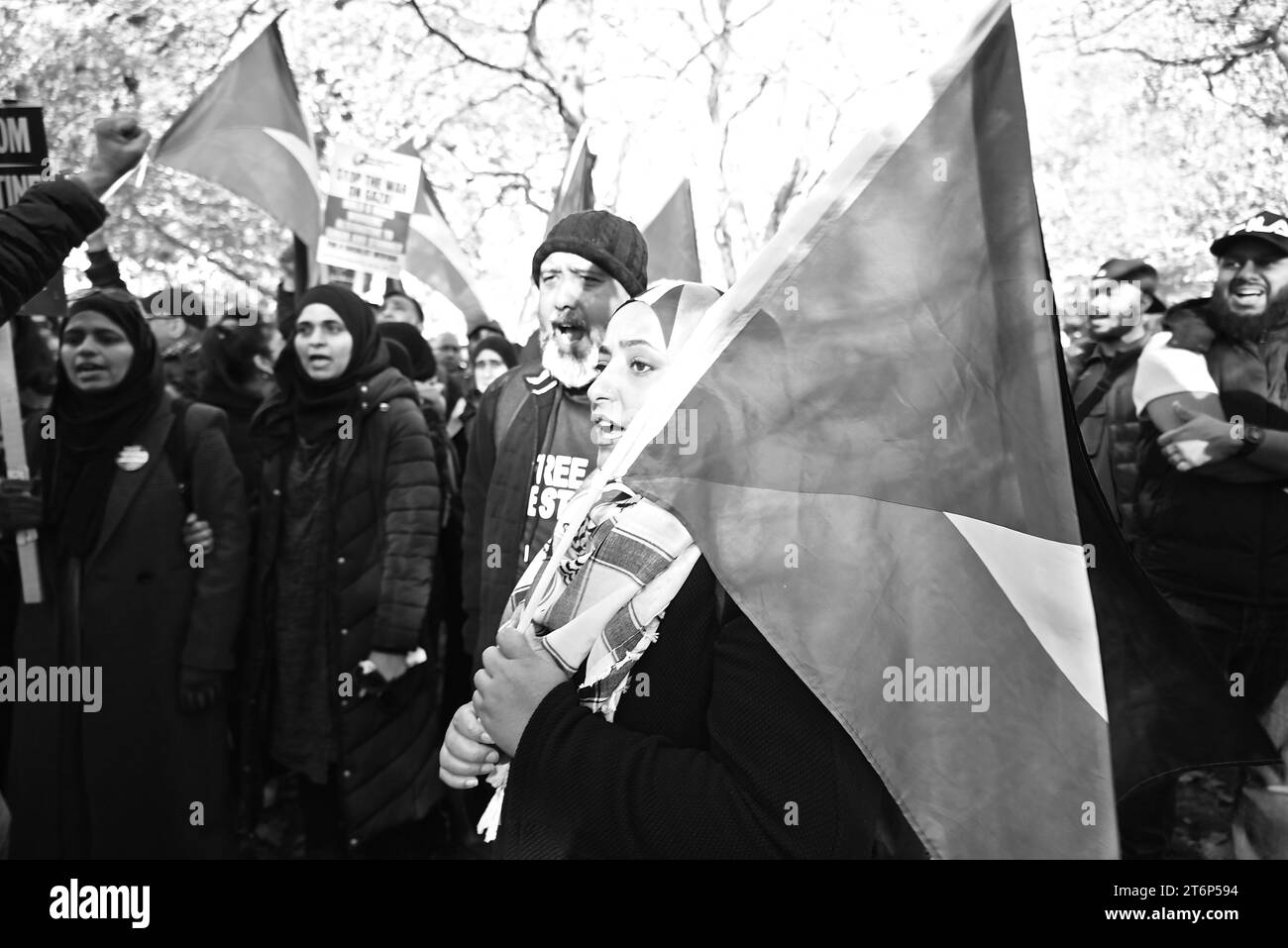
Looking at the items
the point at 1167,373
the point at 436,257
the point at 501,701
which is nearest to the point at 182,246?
the point at 436,257

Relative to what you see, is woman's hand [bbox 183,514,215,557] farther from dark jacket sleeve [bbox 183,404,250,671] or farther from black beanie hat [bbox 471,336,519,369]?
black beanie hat [bbox 471,336,519,369]

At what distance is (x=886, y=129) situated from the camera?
1.81 meters

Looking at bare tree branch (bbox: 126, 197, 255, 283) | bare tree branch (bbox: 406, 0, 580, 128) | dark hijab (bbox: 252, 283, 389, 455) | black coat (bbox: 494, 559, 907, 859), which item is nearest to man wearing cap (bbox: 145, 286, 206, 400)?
dark hijab (bbox: 252, 283, 389, 455)

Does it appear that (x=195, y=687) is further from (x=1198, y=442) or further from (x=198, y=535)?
(x=1198, y=442)

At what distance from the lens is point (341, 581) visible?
4.41 metres

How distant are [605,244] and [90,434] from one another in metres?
1.88

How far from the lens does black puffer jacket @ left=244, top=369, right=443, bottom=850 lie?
438 cm

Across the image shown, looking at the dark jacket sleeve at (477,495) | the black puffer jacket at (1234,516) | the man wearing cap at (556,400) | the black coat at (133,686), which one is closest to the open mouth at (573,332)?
the man wearing cap at (556,400)

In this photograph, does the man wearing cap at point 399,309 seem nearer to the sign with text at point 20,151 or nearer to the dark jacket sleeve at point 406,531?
the dark jacket sleeve at point 406,531

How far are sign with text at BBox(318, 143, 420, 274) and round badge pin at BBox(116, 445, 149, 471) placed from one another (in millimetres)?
2559

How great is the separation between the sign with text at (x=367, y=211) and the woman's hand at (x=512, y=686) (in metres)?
5.03

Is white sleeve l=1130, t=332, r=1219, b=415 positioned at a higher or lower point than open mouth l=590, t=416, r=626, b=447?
A: higher

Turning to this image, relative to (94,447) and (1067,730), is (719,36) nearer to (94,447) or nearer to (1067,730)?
Answer: (94,447)
